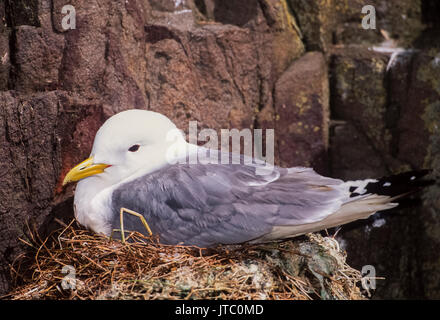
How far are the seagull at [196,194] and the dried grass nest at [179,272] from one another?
5 centimetres

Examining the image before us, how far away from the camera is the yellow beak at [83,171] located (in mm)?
1603

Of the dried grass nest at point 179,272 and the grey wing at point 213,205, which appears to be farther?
the grey wing at point 213,205

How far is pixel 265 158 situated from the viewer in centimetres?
214

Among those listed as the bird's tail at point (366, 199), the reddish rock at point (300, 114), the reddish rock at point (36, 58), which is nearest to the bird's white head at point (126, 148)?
the reddish rock at point (36, 58)

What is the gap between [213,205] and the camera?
1553 millimetres

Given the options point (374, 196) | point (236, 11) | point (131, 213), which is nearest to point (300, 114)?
point (236, 11)

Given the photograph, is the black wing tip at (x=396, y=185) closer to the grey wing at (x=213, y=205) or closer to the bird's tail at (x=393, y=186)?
the bird's tail at (x=393, y=186)

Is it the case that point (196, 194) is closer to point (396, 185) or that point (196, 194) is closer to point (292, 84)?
point (396, 185)

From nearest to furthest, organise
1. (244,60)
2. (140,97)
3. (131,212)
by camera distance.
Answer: (131,212)
(140,97)
(244,60)

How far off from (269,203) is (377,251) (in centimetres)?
89

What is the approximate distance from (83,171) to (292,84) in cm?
102
